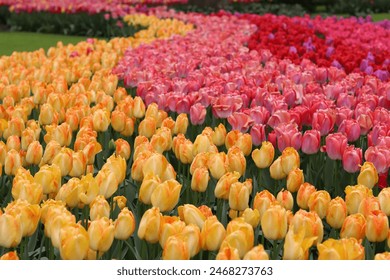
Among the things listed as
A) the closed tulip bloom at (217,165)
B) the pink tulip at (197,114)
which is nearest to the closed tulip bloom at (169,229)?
the closed tulip bloom at (217,165)

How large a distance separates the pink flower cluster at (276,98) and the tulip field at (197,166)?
0.01 m

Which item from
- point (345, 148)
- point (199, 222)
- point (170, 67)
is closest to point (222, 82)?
point (170, 67)

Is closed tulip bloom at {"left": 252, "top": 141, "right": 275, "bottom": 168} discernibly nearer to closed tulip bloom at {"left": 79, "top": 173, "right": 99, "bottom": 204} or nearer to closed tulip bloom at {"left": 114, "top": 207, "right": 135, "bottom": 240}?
closed tulip bloom at {"left": 79, "top": 173, "right": 99, "bottom": 204}

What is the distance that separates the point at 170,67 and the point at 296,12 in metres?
14.5

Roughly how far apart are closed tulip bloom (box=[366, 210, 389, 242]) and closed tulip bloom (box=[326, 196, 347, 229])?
0.50 ft

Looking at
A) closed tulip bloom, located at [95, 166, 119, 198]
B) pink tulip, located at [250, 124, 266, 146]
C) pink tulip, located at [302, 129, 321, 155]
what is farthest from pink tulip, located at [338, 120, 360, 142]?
closed tulip bloom, located at [95, 166, 119, 198]

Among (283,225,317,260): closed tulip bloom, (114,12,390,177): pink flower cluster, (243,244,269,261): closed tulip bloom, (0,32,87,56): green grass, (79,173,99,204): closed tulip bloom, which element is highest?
(243,244,269,261): closed tulip bloom

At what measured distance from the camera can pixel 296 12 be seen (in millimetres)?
20234

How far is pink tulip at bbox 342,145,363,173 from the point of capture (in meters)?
3.29

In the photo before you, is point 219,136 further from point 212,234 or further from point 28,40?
point 28,40

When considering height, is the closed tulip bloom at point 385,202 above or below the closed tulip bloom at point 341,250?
below

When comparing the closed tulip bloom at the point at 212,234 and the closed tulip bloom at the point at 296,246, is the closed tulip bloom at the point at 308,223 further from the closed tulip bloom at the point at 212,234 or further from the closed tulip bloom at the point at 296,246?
the closed tulip bloom at the point at 212,234

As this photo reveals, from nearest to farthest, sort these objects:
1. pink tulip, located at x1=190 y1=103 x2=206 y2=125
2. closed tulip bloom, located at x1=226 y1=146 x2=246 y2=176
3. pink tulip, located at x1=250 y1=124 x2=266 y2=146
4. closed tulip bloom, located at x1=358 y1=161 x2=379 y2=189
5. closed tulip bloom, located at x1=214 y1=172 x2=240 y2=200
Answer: closed tulip bloom, located at x1=214 y1=172 x2=240 y2=200 < closed tulip bloom, located at x1=358 y1=161 x2=379 y2=189 < closed tulip bloom, located at x1=226 y1=146 x2=246 y2=176 < pink tulip, located at x1=250 y1=124 x2=266 y2=146 < pink tulip, located at x1=190 y1=103 x2=206 y2=125

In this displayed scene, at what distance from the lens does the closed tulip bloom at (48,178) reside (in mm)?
2908
